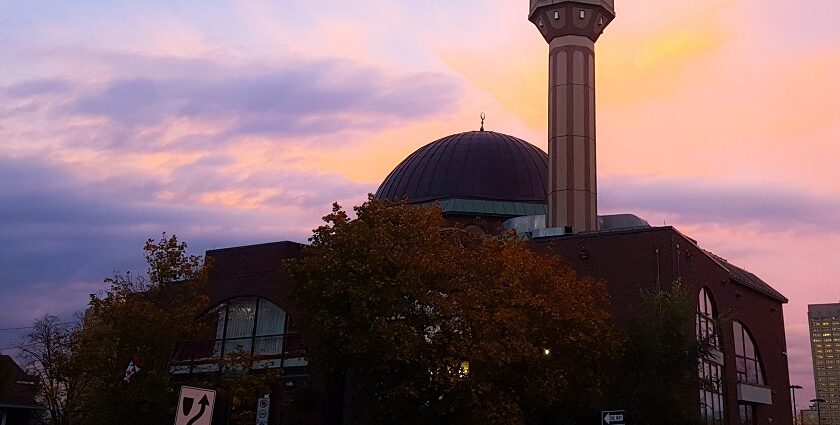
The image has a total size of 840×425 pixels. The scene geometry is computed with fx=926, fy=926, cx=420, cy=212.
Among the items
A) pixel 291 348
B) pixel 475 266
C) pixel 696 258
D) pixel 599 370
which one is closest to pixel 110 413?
pixel 291 348

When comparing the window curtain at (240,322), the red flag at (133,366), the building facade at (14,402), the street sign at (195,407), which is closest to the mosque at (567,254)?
the window curtain at (240,322)

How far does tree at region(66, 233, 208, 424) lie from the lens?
33.5 m

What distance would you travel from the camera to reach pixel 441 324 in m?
31.2

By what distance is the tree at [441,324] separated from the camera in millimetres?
30438

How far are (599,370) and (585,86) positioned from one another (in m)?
22.2

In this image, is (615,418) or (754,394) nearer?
(615,418)

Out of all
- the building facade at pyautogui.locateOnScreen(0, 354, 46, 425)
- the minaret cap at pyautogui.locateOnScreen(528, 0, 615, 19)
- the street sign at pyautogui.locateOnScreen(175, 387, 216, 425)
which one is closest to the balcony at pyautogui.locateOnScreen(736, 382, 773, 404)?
the minaret cap at pyautogui.locateOnScreen(528, 0, 615, 19)

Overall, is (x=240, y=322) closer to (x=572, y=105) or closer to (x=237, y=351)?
(x=237, y=351)

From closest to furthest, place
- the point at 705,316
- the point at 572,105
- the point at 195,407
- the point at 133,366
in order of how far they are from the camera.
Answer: the point at 195,407 < the point at 133,366 < the point at 705,316 < the point at 572,105

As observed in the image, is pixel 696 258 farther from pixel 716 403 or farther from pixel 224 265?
pixel 224 265

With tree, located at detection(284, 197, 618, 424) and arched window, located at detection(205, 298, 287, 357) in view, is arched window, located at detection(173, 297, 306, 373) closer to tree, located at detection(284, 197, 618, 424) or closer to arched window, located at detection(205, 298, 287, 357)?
arched window, located at detection(205, 298, 287, 357)

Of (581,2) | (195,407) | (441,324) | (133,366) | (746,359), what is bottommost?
(195,407)

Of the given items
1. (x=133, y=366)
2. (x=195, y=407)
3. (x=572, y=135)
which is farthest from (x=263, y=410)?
(x=195, y=407)

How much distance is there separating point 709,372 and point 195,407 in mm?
33242
